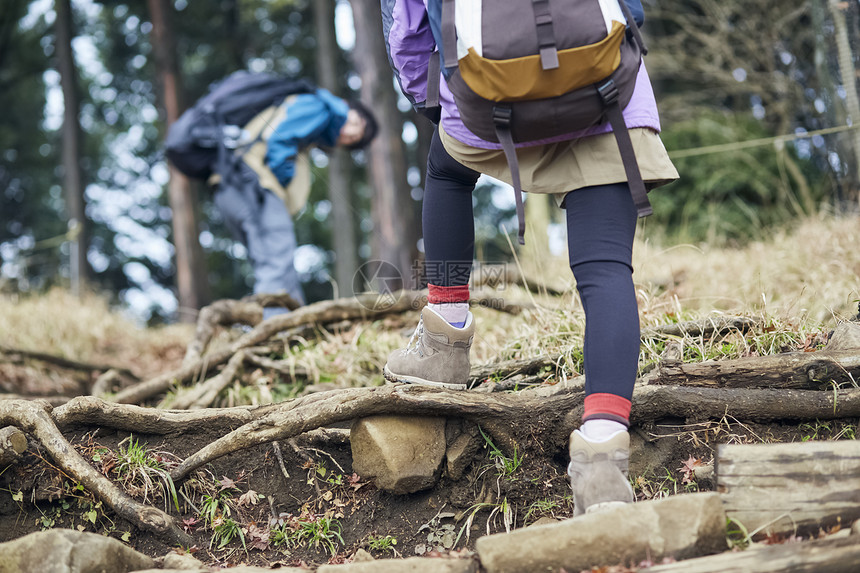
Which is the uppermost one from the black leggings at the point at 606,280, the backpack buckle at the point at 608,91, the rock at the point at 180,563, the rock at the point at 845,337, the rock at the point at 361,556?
the backpack buckle at the point at 608,91

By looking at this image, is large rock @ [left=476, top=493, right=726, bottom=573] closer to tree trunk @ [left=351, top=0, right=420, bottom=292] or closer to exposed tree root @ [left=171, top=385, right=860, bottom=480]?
exposed tree root @ [left=171, top=385, right=860, bottom=480]

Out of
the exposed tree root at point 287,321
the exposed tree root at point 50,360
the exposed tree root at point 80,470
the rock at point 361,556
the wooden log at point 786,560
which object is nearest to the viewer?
the wooden log at point 786,560

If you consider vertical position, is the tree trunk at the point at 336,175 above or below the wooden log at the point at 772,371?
above

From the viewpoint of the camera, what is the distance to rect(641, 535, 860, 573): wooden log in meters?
1.34

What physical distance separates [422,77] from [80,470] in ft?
5.00

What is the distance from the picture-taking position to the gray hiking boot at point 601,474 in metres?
1.69

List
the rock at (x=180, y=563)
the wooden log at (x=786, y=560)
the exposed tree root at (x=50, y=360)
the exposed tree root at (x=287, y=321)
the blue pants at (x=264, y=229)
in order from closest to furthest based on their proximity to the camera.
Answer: the wooden log at (x=786, y=560) → the rock at (x=180, y=563) → the exposed tree root at (x=287, y=321) → the exposed tree root at (x=50, y=360) → the blue pants at (x=264, y=229)

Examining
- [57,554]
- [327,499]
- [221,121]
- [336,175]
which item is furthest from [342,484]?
[336,175]

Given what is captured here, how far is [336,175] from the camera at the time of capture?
10516 millimetres

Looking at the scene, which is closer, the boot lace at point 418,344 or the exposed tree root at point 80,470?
the exposed tree root at point 80,470

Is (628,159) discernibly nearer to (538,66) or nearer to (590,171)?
(590,171)

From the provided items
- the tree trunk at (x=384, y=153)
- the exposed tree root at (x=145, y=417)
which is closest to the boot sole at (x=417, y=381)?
the exposed tree root at (x=145, y=417)

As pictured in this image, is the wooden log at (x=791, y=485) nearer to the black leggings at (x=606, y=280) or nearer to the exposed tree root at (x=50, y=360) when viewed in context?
the black leggings at (x=606, y=280)

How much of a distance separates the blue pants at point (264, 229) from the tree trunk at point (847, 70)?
3.52m
